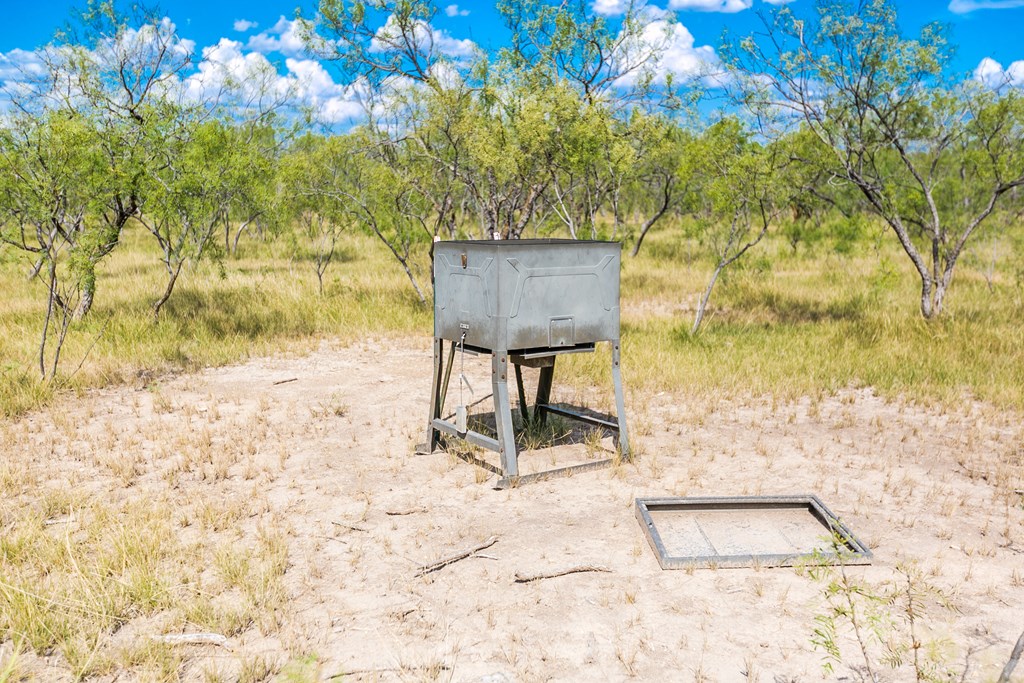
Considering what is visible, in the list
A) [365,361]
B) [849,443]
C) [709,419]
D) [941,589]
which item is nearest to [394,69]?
[365,361]

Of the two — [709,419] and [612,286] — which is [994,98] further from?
[612,286]

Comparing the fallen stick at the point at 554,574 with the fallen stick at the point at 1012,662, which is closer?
the fallen stick at the point at 1012,662

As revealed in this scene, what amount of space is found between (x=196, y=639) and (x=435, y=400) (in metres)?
3.10

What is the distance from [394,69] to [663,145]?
469cm

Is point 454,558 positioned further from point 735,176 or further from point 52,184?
point 735,176

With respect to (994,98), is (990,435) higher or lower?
lower

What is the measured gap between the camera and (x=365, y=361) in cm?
1034

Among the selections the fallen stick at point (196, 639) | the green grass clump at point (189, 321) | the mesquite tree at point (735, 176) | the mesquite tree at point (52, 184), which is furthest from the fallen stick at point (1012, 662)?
the mesquite tree at point (735, 176)

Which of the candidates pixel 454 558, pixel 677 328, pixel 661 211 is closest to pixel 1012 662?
pixel 454 558

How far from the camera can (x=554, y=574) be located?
430 centimetres

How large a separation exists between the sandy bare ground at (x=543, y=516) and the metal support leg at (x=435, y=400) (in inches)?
6.8

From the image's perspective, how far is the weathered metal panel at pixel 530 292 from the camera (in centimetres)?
549

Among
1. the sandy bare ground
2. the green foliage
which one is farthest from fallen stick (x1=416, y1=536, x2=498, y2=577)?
the green foliage

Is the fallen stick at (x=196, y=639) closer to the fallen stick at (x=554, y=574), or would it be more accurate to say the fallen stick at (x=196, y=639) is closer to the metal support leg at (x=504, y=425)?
the fallen stick at (x=554, y=574)
